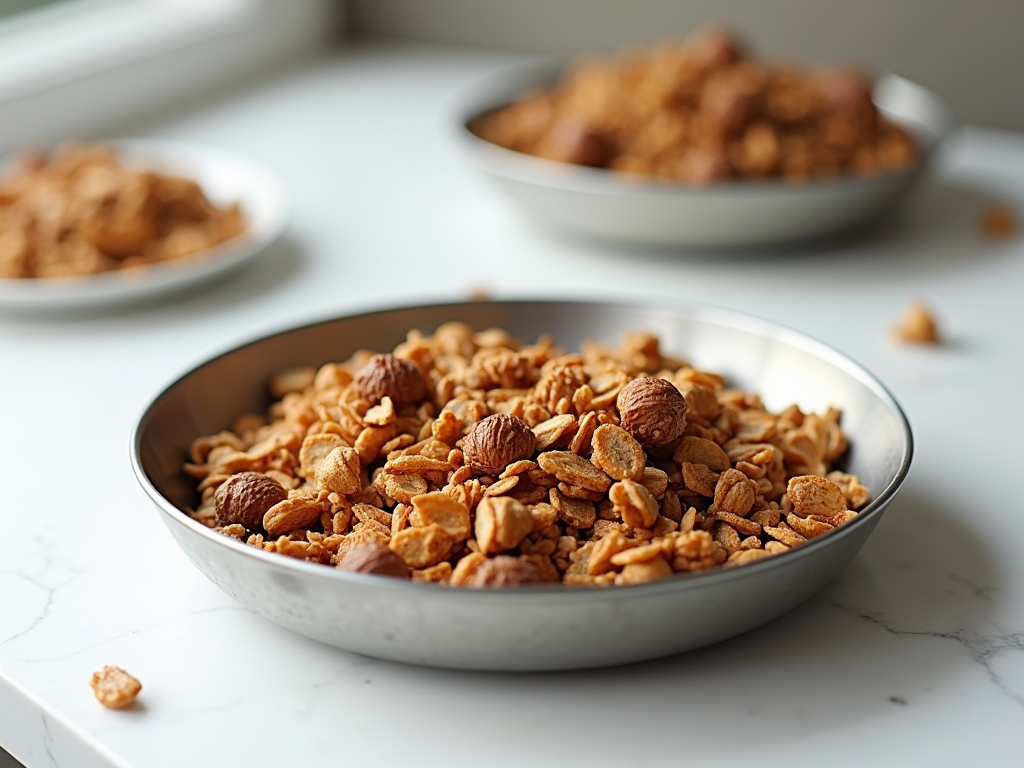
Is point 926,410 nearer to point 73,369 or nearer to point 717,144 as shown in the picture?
point 717,144

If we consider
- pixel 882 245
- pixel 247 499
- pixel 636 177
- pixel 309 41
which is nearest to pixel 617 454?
pixel 247 499

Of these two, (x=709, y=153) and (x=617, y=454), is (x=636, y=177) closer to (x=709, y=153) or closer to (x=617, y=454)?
(x=709, y=153)

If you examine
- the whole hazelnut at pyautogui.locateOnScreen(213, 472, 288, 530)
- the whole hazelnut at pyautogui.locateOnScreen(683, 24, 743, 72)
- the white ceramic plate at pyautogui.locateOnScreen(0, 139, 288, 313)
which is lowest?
the white ceramic plate at pyautogui.locateOnScreen(0, 139, 288, 313)

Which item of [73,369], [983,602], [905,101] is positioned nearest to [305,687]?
[983,602]

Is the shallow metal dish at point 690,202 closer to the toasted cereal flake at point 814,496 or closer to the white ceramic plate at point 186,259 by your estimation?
the white ceramic plate at point 186,259

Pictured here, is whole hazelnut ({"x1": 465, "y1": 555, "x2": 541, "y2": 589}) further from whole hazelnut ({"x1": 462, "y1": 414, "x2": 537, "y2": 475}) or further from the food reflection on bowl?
the food reflection on bowl

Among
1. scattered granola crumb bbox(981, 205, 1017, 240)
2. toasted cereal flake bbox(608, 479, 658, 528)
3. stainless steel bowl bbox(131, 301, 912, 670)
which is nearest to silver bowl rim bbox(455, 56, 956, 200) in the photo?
scattered granola crumb bbox(981, 205, 1017, 240)
